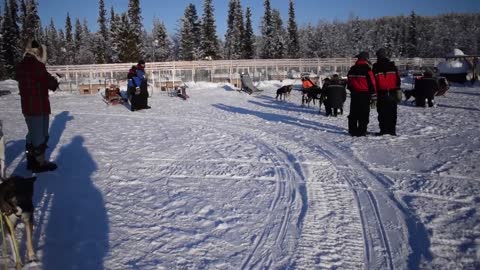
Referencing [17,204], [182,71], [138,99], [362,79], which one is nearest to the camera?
[17,204]

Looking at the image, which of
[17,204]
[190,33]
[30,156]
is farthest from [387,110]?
[190,33]

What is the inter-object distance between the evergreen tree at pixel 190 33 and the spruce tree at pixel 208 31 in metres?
3.05

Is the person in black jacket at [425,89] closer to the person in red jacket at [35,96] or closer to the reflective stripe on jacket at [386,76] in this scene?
the reflective stripe on jacket at [386,76]

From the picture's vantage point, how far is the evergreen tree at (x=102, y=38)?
6006 cm

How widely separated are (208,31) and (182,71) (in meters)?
23.2

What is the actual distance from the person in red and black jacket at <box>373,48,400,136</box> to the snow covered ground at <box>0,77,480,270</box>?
0.66 meters

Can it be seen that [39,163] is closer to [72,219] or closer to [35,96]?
[35,96]

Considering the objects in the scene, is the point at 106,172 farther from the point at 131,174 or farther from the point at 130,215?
the point at 130,215

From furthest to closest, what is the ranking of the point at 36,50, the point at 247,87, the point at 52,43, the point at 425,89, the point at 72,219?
the point at 52,43, the point at 247,87, the point at 425,89, the point at 36,50, the point at 72,219

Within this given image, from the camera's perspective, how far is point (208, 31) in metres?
49.8

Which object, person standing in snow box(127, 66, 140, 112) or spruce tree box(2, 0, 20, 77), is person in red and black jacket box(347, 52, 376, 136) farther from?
spruce tree box(2, 0, 20, 77)


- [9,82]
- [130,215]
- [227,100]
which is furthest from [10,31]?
[130,215]

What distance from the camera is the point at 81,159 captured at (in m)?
7.46

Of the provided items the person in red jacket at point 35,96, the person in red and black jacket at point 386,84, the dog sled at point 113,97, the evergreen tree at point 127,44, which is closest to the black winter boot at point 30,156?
the person in red jacket at point 35,96
